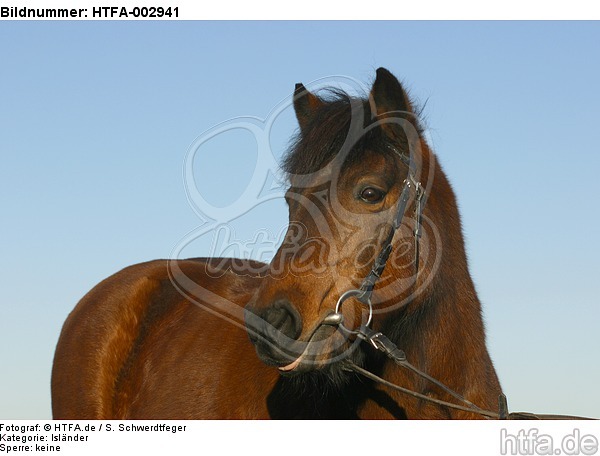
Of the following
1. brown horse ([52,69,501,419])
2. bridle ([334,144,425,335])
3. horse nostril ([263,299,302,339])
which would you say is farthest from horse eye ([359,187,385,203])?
horse nostril ([263,299,302,339])

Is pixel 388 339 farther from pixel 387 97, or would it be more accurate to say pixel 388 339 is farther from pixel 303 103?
pixel 303 103

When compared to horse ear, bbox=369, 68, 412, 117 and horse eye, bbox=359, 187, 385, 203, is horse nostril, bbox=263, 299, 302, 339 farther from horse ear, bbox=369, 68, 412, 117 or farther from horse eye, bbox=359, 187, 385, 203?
horse ear, bbox=369, 68, 412, 117

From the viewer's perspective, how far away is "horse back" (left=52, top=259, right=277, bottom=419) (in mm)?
6188

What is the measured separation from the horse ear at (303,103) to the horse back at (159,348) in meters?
1.60

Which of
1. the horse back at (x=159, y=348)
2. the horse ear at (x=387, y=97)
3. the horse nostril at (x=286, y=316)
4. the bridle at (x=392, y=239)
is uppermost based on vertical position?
the horse ear at (x=387, y=97)

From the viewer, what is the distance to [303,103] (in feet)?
19.9

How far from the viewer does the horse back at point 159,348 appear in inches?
244

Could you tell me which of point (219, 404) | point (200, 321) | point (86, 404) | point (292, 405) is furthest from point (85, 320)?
point (292, 405)

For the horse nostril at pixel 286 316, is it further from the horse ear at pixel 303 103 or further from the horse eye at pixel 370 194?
the horse ear at pixel 303 103

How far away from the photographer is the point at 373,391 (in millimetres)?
5328

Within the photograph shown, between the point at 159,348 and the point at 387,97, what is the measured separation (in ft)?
10.1

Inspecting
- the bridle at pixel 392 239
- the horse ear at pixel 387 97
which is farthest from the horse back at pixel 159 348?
the horse ear at pixel 387 97

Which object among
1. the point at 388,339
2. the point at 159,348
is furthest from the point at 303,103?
the point at 159,348

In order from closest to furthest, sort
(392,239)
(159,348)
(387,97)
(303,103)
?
(392,239) < (387,97) < (303,103) < (159,348)
